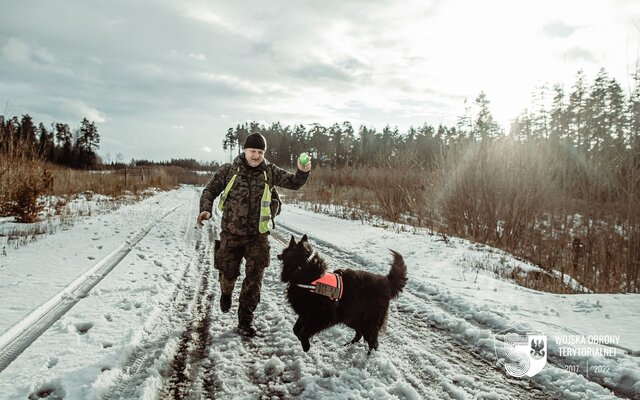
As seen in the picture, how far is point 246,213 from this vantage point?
4.22 m

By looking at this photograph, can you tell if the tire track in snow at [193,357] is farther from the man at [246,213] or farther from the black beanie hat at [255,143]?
the black beanie hat at [255,143]

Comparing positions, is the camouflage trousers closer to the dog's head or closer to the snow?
the snow

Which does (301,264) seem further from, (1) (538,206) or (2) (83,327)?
(1) (538,206)

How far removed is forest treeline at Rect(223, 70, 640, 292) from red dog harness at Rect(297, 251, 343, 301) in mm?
5155

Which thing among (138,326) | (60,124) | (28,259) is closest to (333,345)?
(138,326)

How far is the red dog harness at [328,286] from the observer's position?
345cm

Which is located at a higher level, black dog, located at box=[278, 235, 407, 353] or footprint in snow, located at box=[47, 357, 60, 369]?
black dog, located at box=[278, 235, 407, 353]

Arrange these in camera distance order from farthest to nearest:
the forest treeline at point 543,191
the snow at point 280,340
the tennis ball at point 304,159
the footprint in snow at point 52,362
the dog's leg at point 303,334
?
the forest treeline at point 543,191, the tennis ball at point 304,159, the dog's leg at point 303,334, the footprint in snow at point 52,362, the snow at point 280,340

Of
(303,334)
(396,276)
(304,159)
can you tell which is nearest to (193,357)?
(303,334)

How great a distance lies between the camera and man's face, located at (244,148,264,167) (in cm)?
421

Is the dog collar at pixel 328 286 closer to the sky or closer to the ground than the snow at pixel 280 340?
closer to the sky

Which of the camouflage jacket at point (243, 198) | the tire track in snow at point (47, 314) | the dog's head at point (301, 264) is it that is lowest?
the tire track in snow at point (47, 314)

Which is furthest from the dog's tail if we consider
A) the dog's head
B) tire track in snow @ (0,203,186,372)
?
tire track in snow @ (0,203,186,372)

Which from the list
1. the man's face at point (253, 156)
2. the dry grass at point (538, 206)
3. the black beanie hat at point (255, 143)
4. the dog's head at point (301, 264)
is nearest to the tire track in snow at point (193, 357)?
the dog's head at point (301, 264)
